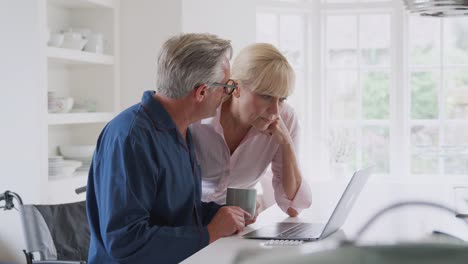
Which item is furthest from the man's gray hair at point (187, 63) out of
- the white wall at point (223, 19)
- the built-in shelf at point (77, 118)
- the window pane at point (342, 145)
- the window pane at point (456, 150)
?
the window pane at point (456, 150)

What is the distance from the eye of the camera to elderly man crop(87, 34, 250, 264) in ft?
6.36

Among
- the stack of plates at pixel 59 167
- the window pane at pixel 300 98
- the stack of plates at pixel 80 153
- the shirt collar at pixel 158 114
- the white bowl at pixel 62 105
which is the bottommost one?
the stack of plates at pixel 59 167

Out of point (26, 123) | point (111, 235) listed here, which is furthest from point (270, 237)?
point (26, 123)

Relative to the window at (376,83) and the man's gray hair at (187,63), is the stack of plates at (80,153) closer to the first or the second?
the window at (376,83)

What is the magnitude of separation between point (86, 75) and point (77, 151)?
643 mm

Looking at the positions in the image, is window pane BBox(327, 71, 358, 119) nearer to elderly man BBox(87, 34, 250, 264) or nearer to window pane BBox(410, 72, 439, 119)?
window pane BBox(410, 72, 439, 119)

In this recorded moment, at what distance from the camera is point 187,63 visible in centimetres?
208

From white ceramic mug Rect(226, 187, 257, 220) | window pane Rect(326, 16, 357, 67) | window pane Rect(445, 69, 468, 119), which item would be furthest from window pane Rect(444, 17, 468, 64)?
white ceramic mug Rect(226, 187, 257, 220)

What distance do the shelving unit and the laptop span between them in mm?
2605

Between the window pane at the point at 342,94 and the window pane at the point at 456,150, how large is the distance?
0.83m

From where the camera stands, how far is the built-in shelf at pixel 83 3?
472 centimetres

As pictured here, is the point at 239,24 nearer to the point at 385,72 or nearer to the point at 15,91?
the point at 385,72

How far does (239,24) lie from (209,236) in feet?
12.3

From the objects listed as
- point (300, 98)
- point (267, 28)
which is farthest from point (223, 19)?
point (300, 98)
